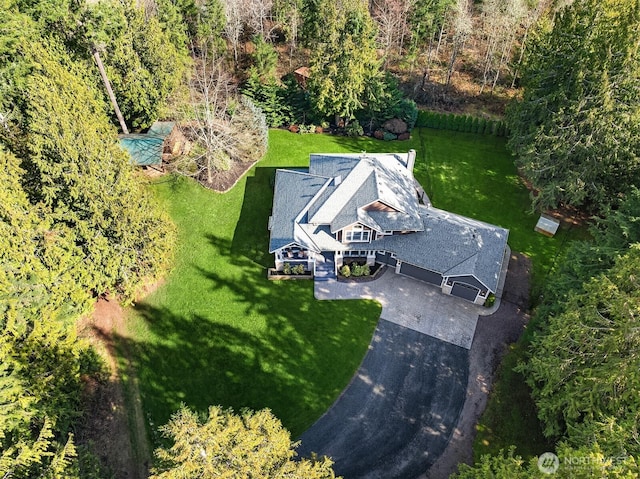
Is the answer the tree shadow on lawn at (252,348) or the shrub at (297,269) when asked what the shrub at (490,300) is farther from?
the shrub at (297,269)

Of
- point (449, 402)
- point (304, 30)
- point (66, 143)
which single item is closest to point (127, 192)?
point (66, 143)

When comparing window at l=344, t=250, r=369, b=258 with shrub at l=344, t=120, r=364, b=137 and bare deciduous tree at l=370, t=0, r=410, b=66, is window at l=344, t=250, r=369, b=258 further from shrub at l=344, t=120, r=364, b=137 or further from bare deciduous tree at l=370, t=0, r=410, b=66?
bare deciduous tree at l=370, t=0, r=410, b=66

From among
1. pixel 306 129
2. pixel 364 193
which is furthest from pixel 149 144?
pixel 364 193

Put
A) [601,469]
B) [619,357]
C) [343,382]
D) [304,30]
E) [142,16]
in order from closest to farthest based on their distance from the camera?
1. [601,469]
2. [619,357]
3. [343,382]
4. [142,16]
5. [304,30]

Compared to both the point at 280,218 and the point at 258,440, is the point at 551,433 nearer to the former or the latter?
the point at 258,440

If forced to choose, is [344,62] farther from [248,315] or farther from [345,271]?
[248,315]
